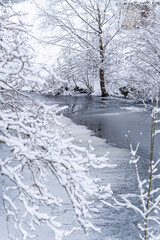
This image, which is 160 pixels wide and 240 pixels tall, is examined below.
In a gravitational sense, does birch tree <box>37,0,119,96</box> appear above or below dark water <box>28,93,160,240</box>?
above

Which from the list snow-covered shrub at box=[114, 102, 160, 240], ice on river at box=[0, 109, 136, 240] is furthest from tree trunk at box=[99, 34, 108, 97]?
snow-covered shrub at box=[114, 102, 160, 240]

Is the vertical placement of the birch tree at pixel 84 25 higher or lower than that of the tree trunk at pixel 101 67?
higher

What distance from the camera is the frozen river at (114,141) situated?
519 centimetres

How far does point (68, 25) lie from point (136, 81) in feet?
16.6

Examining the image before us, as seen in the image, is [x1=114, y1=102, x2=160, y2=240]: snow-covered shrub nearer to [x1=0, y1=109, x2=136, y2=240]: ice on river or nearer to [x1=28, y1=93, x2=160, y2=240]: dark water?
[x1=28, y1=93, x2=160, y2=240]: dark water

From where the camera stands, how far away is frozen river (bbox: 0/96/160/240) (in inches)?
204

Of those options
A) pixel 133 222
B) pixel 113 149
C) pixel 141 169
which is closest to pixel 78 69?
pixel 113 149

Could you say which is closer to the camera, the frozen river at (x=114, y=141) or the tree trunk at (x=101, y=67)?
the frozen river at (x=114, y=141)

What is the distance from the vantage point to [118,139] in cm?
1020

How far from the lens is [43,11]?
1828cm

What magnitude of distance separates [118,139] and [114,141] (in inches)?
9.8

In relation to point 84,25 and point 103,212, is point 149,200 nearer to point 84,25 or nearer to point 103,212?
point 103,212

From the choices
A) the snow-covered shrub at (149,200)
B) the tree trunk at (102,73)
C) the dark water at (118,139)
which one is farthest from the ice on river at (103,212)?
the tree trunk at (102,73)

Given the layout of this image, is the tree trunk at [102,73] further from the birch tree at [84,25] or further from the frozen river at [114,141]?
the frozen river at [114,141]
